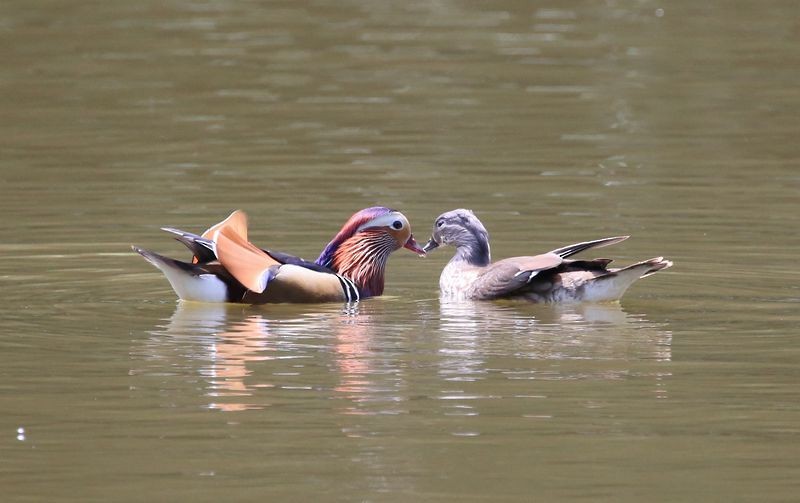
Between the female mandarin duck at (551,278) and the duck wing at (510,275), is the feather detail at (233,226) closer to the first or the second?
the female mandarin duck at (551,278)

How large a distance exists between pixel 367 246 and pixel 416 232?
2.40 meters

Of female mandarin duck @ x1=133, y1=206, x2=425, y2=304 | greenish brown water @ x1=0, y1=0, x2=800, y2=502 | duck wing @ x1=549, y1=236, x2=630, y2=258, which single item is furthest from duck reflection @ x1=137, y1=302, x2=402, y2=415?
duck wing @ x1=549, y1=236, x2=630, y2=258

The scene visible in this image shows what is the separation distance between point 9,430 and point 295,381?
160cm

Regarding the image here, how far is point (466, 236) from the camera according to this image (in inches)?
522

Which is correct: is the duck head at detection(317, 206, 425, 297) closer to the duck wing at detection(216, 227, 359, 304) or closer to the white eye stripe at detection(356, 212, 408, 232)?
the white eye stripe at detection(356, 212, 408, 232)

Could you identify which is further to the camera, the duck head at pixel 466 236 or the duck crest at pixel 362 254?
the duck head at pixel 466 236

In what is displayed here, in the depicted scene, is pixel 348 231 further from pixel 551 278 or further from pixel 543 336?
pixel 543 336

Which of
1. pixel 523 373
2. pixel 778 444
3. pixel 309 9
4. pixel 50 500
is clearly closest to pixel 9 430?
pixel 50 500

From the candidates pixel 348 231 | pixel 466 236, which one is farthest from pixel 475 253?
pixel 348 231

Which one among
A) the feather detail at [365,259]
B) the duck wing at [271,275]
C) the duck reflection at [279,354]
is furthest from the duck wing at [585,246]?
the duck wing at [271,275]

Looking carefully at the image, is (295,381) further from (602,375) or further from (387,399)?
(602,375)

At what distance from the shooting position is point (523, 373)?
9.73 metres

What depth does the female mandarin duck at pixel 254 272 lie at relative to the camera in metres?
12.1

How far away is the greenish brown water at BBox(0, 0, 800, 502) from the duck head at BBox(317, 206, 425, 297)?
0.28 m
